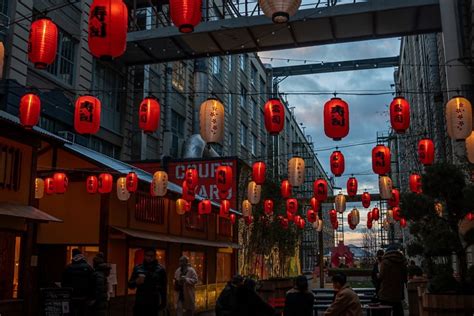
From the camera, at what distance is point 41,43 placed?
35.9 feet

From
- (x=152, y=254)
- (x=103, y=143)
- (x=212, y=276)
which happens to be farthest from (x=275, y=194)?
(x=152, y=254)

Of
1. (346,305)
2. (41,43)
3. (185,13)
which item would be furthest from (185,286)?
(185,13)

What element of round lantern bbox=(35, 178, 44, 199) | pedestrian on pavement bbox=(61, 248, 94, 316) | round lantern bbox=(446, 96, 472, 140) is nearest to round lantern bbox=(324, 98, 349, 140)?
round lantern bbox=(446, 96, 472, 140)

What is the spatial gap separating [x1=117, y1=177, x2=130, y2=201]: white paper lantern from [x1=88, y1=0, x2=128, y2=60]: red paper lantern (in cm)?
738

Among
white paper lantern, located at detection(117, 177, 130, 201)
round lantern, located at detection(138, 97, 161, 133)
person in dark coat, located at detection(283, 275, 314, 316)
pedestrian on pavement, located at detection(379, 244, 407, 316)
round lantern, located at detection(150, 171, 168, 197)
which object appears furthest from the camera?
round lantern, located at detection(150, 171, 168, 197)

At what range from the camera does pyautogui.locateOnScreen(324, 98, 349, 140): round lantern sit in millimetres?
15375

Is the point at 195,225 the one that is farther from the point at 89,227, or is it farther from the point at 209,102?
the point at 209,102

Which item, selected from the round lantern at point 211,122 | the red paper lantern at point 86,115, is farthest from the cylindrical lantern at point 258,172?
the red paper lantern at point 86,115

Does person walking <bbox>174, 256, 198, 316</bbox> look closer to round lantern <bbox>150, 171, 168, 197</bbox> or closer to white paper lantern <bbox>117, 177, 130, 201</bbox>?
white paper lantern <bbox>117, 177, 130, 201</bbox>

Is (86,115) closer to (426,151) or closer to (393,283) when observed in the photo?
(393,283)

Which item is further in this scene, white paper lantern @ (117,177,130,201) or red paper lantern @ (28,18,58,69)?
white paper lantern @ (117,177,130,201)

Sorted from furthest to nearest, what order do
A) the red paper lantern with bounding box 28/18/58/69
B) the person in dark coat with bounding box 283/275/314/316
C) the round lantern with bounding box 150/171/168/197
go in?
the round lantern with bounding box 150/171/168/197 → the red paper lantern with bounding box 28/18/58/69 → the person in dark coat with bounding box 283/275/314/316

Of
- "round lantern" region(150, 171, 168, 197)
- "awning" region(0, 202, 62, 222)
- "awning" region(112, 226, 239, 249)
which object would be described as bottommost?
"awning" region(112, 226, 239, 249)

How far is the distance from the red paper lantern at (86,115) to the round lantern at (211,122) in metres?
2.76
